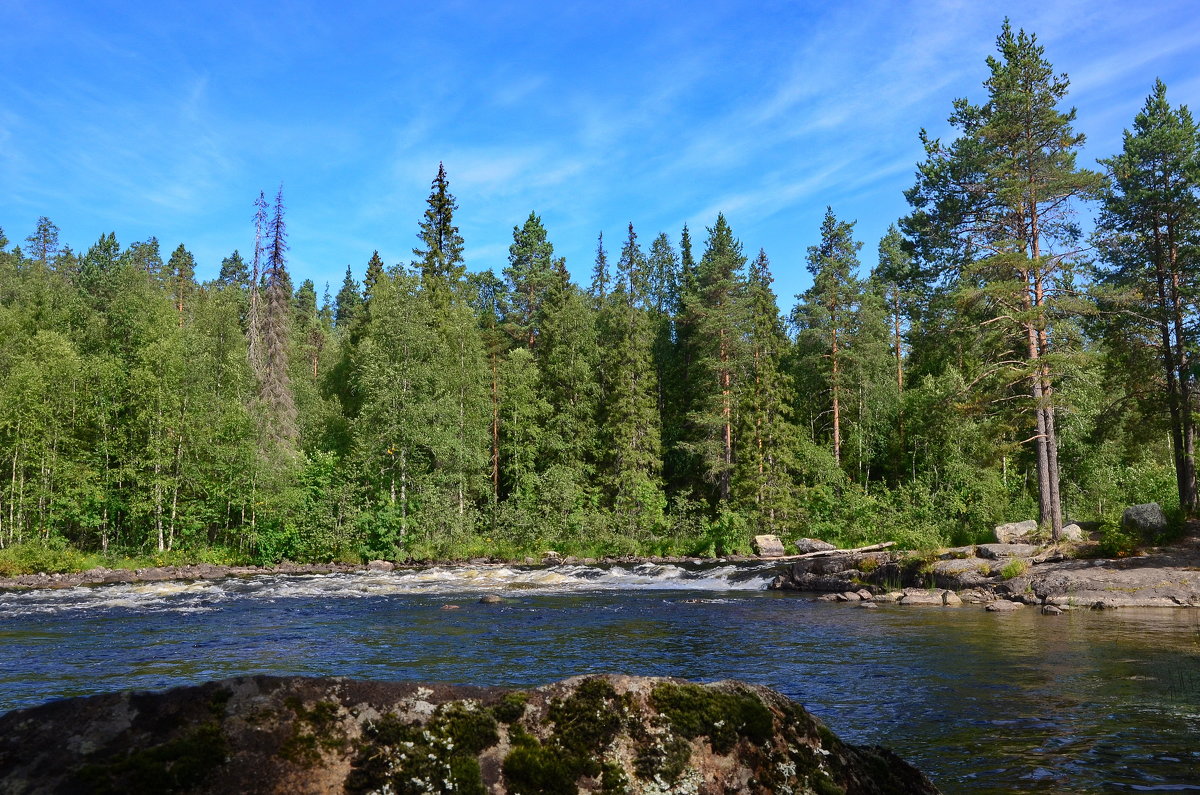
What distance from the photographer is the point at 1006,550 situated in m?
23.5

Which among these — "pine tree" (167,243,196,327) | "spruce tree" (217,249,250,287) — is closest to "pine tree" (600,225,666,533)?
"pine tree" (167,243,196,327)

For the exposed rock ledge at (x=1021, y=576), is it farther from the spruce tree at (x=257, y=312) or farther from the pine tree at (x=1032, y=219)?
the spruce tree at (x=257, y=312)

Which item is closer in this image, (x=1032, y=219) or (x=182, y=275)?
(x=1032, y=219)

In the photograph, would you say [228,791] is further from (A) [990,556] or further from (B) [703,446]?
(B) [703,446]

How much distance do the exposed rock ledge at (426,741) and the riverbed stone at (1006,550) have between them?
22.0m

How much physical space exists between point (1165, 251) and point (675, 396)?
116 feet

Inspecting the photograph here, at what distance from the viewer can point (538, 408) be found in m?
50.0

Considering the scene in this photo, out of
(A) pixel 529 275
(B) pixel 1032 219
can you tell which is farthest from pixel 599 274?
(B) pixel 1032 219

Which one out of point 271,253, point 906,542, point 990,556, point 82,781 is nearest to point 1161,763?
point 82,781

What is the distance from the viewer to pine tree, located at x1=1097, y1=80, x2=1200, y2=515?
25.9 meters

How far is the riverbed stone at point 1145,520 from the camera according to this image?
23312 millimetres

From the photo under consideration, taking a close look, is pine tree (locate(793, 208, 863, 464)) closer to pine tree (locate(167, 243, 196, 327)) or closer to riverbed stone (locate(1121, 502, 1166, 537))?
riverbed stone (locate(1121, 502, 1166, 537))

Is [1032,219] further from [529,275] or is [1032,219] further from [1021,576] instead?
[529,275]

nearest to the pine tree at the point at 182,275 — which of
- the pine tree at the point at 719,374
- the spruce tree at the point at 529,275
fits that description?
the spruce tree at the point at 529,275
